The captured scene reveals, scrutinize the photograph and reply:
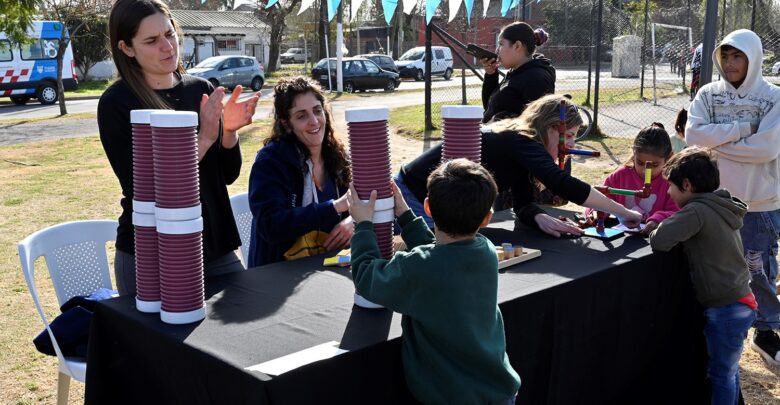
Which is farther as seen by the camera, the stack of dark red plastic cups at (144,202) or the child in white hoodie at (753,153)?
the child in white hoodie at (753,153)

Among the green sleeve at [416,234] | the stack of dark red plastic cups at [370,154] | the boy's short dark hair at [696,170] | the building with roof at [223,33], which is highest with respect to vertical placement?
the building with roof at [223,33]

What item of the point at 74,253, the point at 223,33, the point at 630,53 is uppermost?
the point at 223,33

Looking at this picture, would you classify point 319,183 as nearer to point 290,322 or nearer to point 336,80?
point 290,322

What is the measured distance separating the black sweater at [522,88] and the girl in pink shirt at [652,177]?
1.13 m

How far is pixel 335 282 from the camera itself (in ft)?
7.23

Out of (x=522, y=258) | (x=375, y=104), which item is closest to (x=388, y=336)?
(x=522, y=258)

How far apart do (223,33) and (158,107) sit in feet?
128

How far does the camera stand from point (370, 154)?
6.04ft

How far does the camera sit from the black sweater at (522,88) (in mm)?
4238

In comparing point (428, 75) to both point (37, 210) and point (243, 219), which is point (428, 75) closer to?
point (37, 210)

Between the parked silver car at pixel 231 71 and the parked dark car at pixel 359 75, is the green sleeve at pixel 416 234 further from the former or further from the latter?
the parked silver car at pixel 231 71

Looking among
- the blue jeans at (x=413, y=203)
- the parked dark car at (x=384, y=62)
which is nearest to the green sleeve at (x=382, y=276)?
the blue jeans at (x=413, y=203)

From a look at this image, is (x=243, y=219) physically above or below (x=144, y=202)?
below

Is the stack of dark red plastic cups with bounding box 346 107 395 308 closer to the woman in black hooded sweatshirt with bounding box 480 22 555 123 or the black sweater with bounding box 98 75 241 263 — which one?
the black sweater with bounding box 98 75 241 263
